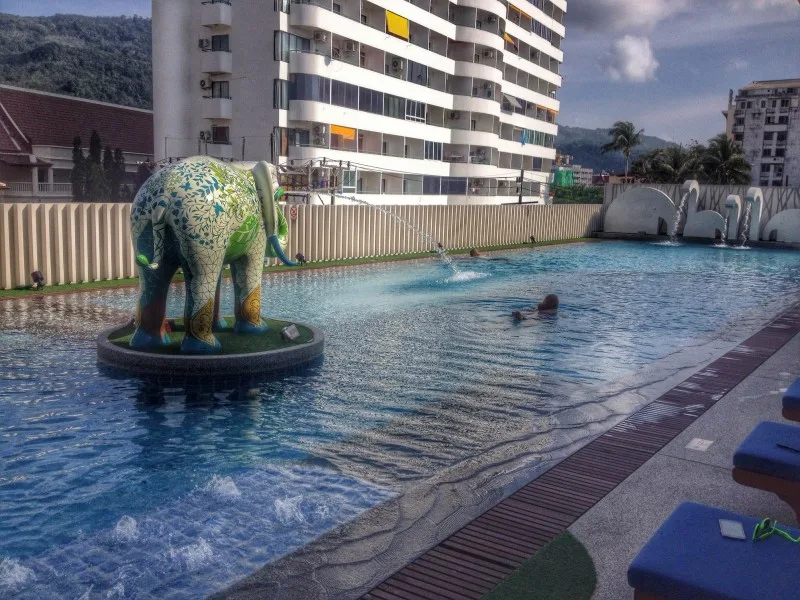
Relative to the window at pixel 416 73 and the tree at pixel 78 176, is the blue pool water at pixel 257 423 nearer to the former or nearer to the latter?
the tree at pixel 78 176

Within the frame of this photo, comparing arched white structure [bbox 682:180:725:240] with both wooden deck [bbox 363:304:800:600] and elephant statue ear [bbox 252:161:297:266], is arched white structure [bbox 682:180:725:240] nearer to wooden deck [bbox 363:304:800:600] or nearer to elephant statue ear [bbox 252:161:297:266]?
wooden deck [bbox 363:304:800:600]

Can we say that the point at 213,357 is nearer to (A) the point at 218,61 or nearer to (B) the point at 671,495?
(B) the point at 671,495

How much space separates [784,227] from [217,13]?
34797mm

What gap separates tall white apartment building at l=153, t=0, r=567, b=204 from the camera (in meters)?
41.1

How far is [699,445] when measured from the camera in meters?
7.94

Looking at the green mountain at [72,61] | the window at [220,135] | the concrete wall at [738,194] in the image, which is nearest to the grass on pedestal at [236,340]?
the window at [220,135]

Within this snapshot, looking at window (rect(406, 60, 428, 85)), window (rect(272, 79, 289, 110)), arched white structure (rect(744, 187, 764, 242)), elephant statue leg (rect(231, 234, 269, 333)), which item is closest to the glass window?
window (rect(272, 79, 289, 110))

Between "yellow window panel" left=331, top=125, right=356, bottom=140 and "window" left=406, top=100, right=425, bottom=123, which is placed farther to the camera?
"window" left=406, top=100, right=425, bottom=123

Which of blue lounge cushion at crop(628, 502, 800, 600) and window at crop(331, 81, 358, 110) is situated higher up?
window at crop(331, 81, 358, 110)

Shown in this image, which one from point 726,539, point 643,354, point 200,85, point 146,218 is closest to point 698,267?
point 643,354

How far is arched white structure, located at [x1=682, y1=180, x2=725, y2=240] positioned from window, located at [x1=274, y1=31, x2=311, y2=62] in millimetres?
25011

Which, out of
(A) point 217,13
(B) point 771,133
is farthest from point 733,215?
(B) point 771,133

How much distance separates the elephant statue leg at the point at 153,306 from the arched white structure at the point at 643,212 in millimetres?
39593

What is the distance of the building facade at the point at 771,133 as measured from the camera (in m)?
99.9
